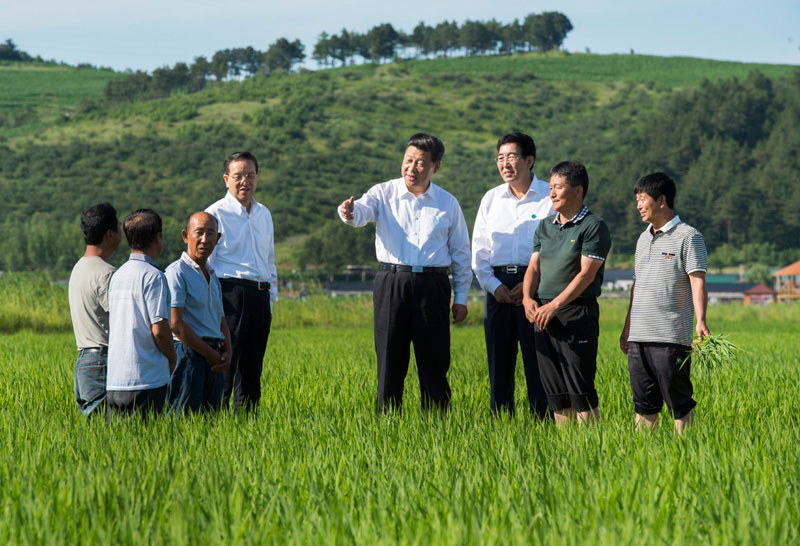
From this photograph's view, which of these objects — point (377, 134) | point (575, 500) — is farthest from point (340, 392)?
point (377, 134)

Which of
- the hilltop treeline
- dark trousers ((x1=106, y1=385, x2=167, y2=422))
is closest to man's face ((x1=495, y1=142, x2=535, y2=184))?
dark trousers ((x1=106, y1=385, x2=167, y2=422))

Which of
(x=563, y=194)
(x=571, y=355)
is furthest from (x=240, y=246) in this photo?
(x=571, y=355)

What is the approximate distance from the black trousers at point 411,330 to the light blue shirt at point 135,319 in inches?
64.6

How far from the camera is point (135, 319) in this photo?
457cm

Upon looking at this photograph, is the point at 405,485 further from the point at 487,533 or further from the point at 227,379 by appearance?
the point at 227,379

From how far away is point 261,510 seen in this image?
3.22 m

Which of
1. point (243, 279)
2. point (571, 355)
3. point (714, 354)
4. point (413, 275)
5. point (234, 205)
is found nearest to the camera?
point (571, 355)

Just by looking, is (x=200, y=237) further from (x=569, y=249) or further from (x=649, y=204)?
(x=649, y=204)

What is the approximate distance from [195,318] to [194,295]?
0.14 m

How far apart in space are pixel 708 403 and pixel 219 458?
4.31m

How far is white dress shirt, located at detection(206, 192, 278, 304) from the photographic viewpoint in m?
6.05

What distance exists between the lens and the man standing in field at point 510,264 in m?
5.77

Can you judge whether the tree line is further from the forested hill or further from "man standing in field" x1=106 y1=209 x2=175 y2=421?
"man standing in field" x1=106 y1=209 x2=175 y2=421

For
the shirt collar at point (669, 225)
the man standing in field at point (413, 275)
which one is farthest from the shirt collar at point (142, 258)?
the shirt collar at point (669, 225)
